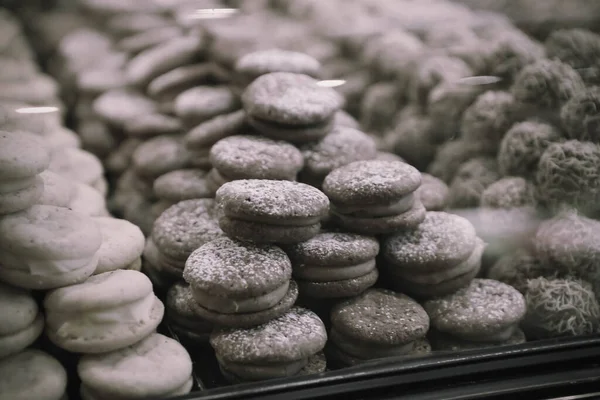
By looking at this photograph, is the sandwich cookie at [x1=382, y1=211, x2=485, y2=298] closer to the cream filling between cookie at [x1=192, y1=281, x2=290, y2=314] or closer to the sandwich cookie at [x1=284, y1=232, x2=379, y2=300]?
the sandwich cookie at [x1=284, y1=232, x2=379, y2=300]

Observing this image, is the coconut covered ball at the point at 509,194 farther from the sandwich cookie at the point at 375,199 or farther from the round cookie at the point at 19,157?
the round cookie at the point at 19,157

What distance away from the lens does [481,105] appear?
92.0 inches

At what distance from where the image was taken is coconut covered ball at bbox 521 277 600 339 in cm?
184

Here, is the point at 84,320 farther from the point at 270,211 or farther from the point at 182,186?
the point at 182,186

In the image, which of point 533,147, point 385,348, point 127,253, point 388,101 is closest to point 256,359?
point 385,348

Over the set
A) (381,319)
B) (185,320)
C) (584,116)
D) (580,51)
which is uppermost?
(580,51)

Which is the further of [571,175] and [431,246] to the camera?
[571,175]

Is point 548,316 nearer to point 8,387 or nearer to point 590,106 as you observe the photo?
point 590,106

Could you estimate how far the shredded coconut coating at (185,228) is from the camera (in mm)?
1864

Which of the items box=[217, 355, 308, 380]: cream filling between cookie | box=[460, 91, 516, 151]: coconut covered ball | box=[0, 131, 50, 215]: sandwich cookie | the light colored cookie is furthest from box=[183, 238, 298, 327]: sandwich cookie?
box=[460, 91, 516, 151]: coconut covered ball

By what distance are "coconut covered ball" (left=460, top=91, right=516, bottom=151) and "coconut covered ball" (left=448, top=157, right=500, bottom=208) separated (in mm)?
88

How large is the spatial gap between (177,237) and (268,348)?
563mm

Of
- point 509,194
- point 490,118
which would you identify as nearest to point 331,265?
point 509,194

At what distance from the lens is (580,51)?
2188mm
